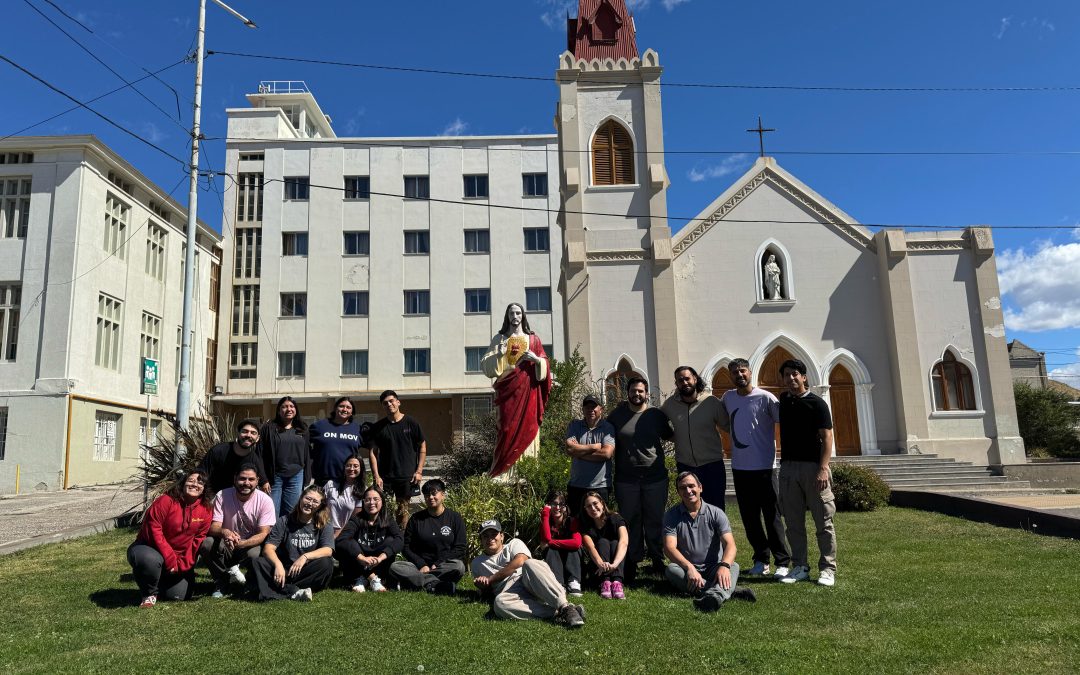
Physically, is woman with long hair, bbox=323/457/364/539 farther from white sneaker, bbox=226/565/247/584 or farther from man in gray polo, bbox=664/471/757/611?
man in gray polo, bbox=664/471/757/611

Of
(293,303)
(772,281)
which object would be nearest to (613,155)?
(772,281)

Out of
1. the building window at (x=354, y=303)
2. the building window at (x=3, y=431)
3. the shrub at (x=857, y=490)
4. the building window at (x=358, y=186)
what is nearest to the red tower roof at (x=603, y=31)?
the shrub at (x=857, y=490)

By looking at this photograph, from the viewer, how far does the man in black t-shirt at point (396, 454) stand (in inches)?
315

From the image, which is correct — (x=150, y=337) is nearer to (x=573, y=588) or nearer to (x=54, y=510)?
(x=54, y=510)

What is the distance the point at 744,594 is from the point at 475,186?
1352 inches

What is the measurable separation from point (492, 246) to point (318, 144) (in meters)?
10.7

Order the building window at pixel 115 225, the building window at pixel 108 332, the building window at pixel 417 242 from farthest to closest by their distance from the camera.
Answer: the building window at pixel 417 242, the building window at pixel 115 225, the building window at pixel 108 332

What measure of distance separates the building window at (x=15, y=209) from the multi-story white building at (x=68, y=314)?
0.03m

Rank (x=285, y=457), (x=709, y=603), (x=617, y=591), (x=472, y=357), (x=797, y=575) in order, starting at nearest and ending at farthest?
(x=709, y=603) → (x=617, y=591) → (x=797, y=575) → (x=285, y=457) → (x=472, y=357)

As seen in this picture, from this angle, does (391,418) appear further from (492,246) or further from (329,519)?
(492,246)

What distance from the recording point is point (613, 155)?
20.1m

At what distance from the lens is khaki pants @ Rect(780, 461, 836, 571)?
21.8 ft

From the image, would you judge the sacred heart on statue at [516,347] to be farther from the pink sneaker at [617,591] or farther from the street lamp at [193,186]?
the street lamp at [193,186]

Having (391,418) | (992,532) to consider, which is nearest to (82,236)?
(391,418)
